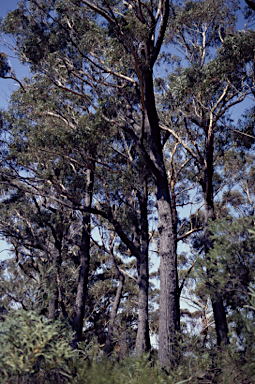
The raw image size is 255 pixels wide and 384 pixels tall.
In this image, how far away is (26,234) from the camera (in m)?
→ 15.2

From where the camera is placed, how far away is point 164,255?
7.16m

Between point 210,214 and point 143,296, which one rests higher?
point 210,214

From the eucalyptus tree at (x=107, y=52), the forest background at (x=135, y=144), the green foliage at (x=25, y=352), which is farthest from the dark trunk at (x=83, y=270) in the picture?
the green foliage at (x=25, y=352)

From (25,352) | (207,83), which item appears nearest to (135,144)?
(207,83)

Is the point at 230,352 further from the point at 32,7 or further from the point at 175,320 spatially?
the point at 32,7

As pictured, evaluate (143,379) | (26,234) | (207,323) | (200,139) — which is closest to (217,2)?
(200,139)

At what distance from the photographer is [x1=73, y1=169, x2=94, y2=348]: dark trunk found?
10.7m

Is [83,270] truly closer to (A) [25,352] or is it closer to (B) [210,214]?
(B) [210,214]

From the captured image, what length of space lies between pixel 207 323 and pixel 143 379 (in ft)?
55.0

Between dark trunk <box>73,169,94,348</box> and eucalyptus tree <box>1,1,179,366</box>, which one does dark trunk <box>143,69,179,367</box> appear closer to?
eucalyptus tree <box>1,1,179,366</box>

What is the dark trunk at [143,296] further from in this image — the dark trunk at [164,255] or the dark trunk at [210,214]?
the dark trunk at [164,255]

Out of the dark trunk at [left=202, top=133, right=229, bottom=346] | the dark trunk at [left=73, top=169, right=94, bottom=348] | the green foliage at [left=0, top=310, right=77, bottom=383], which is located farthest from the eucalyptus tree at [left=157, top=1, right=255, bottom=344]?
the green foliage at [left=0, top=310, right=77, bottom=383]

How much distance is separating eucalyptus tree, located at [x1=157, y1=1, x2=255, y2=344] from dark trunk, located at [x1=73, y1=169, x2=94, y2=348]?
402 centimetres

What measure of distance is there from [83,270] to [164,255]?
5.09m
